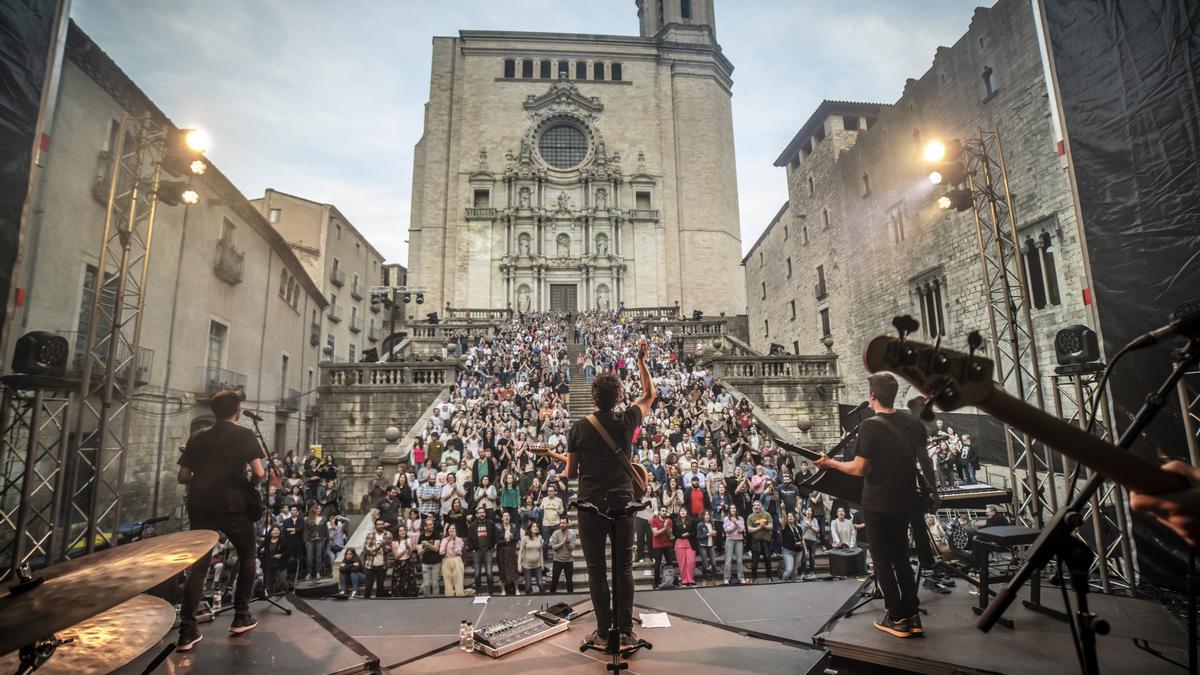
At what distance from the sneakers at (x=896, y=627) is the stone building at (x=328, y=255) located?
28.1 meters

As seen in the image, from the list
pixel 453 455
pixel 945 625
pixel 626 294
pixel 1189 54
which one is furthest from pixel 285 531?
pixel 626 294

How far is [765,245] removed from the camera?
35.2 metres

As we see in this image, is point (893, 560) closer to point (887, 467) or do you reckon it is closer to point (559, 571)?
point (887, 467)

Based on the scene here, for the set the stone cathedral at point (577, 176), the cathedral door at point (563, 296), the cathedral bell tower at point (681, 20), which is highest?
the cathedral bell tower at point (681, 20)

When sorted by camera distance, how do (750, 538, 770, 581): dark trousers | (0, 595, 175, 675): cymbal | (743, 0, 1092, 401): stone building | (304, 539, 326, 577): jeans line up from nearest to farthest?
(0, 595, 175, 675): cymbal → (750, 538, 770, 581): dark trousers → (304, 539, 326, 577): jeans → (743, 0, 1092, 401): stone building

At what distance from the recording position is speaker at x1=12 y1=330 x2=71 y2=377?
496 cm

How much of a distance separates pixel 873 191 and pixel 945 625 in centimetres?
2116

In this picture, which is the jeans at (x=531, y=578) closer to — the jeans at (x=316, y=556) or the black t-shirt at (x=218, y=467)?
the jeans at (x=316, y=556)

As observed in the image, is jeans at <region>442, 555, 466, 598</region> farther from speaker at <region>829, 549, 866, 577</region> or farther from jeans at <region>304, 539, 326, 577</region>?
speaker at <region>829, 549, 866, 577</region>

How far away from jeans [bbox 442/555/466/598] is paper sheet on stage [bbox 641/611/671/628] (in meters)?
4.60

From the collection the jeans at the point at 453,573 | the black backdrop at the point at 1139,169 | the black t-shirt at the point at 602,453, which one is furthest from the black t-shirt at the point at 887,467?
the jeans at the point at 453,573

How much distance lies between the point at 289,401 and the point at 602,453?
924 inches

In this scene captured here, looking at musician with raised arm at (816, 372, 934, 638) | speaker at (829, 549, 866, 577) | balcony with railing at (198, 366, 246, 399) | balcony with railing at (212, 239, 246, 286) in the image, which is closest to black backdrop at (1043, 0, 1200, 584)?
speaker at (829, 549, 866, 577)

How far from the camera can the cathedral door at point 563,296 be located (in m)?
35.8
